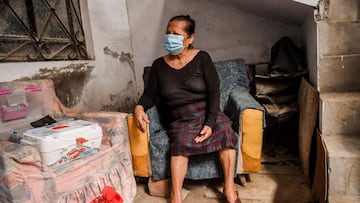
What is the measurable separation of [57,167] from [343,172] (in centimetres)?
128

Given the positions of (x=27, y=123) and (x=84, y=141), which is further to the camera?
(x=27, y=123)

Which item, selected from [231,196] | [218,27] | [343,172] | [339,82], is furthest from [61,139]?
[218,27]

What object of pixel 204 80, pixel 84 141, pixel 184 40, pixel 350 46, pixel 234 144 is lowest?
pixel 234 144

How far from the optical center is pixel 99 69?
2207 mm

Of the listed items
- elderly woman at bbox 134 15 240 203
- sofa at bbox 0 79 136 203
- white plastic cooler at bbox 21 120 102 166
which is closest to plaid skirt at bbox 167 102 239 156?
elderly woman at bbox 134 15 240 203

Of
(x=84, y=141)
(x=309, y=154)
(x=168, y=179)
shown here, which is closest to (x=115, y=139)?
(x=84, y=141)

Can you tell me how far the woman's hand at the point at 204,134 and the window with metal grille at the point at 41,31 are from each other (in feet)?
3.75

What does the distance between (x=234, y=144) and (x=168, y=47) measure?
2.21ft

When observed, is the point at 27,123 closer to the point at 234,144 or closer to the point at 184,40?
the point at 184,40

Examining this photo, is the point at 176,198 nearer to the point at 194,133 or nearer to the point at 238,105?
the point at 194,133

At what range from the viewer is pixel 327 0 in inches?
53.9

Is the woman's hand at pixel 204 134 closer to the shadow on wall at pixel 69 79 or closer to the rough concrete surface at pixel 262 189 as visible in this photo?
the rough concrete surface at pixel 262 189

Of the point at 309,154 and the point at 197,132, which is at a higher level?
the point at 197,132

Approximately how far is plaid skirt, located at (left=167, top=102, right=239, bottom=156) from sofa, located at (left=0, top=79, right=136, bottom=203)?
297 millimetres
